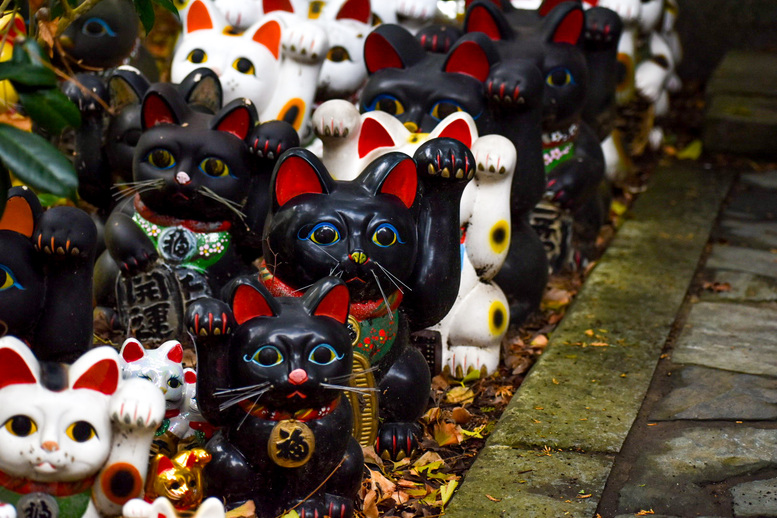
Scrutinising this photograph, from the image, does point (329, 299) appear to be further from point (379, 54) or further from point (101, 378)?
point (379, 54)

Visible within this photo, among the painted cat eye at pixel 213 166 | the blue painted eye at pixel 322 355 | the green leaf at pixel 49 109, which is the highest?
the green leaf at pixel 49 109

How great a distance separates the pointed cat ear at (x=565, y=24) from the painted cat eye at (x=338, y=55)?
1126mm

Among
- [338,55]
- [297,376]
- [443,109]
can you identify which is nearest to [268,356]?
[297,376]

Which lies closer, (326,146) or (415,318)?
(415,318)

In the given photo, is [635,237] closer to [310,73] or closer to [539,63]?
[539,63]

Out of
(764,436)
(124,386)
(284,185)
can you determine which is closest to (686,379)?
(764,436)

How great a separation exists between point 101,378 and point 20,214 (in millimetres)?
630

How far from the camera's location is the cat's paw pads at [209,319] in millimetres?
2615

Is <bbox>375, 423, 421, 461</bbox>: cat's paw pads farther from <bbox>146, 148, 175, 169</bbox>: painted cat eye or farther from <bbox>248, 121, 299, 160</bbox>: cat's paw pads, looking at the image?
<bbox>146, 148, 175, 169</bbox>: painted cat eye

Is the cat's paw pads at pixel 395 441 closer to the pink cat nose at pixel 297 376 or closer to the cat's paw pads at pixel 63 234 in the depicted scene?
the pink cat nose at pixel 297 376

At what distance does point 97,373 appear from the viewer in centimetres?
253

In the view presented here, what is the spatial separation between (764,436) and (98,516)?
7.58ft

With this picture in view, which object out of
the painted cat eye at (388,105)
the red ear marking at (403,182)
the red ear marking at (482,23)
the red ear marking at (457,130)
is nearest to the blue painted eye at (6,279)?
the red ear marking at (403,182)

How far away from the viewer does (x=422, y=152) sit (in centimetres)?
328
